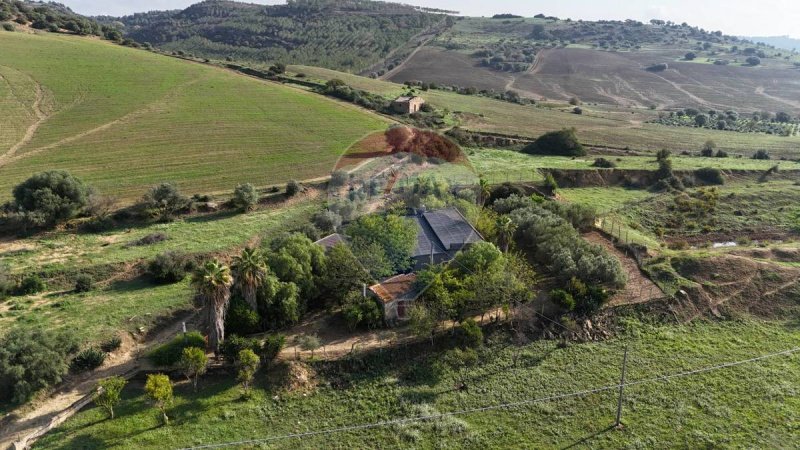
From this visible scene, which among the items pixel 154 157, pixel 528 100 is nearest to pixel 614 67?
pixel 528 100

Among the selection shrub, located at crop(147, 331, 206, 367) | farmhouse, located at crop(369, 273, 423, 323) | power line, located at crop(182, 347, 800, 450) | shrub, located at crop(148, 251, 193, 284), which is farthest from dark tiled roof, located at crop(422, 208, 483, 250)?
shrub, located at crop(148, 251, 193, 284)

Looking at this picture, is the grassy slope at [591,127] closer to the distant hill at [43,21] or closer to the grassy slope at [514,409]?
the distant hill at [43,21]

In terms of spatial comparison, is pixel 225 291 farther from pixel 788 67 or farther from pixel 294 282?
pixel 788 67

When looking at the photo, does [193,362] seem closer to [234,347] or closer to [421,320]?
[234,347]

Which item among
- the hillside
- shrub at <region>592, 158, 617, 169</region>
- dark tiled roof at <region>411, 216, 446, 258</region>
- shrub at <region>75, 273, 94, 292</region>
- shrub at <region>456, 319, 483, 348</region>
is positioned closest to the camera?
dark tiled roof at <region>411, 216, 446, 258</region>

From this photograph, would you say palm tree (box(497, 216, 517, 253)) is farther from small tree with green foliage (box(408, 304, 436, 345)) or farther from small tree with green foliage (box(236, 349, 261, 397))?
small tree with green foliage (box(236, 349, 261, 397))

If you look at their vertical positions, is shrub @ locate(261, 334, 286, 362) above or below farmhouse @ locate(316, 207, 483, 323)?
below
